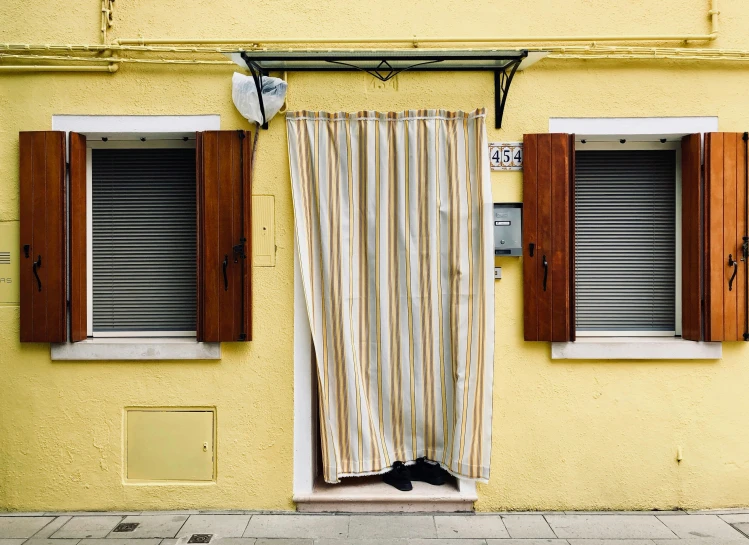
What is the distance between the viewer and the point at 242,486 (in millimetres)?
4441

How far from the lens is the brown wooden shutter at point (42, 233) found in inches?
172

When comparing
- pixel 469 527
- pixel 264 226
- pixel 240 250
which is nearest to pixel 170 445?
pixel 240 250

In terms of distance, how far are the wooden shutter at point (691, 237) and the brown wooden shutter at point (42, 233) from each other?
4.83m

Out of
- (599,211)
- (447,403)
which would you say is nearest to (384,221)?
(447,403)

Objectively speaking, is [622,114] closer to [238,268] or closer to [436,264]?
[436,264]

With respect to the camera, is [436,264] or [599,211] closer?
[436,264]

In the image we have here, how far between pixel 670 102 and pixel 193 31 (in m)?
3.74

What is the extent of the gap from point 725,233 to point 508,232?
5.40 ft

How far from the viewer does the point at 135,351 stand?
444 centimetres

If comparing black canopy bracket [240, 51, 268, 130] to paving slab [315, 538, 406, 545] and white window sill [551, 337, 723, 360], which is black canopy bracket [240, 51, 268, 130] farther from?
paving slab [315, 538, 406, 545]

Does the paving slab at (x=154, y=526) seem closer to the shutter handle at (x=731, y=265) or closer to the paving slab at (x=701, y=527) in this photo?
the paving slab at (x=701, y=527)

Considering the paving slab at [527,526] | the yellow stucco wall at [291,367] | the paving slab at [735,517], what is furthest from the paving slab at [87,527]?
the paving slab at [735,517]

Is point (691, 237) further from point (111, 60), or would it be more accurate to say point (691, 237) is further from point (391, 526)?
point (111, 60)

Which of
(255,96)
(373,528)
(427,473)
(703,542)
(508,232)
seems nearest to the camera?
(703,542)
